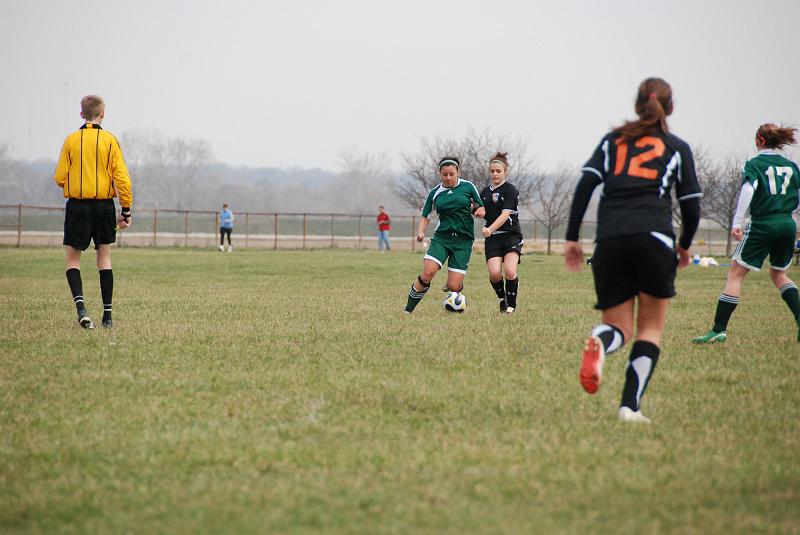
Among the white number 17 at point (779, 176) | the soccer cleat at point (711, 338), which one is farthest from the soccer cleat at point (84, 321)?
the white number 17 at point (779, 176)

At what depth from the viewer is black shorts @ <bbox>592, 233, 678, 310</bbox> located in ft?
15.6

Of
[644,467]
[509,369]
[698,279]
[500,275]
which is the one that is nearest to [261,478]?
[644,467]

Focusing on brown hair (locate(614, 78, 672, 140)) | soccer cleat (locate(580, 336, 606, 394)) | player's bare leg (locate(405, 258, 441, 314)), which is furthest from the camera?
player's bare leg (locate(405, 258, 441, 314))

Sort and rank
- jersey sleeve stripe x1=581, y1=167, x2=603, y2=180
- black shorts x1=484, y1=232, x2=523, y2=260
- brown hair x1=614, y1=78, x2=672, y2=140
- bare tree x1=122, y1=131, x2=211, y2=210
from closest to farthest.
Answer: brown hair x1=614, y1=78, x2=672, y2=140 → jersey sleeve stripe x1=581, y1=167, x2=603, y2=180 → black shorts x1=484, y1=232, x2=523, y2=260 → bare tree x1=122, y1=131, x2=211, y2=210

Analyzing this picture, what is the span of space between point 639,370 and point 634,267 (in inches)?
23.8

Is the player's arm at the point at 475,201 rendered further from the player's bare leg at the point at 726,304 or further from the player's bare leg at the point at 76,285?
the player's bare leg at the point at 76,285

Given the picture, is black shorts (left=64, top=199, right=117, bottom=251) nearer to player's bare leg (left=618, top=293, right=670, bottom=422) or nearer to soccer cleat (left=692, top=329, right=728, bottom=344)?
player's bare leg (left=618, top=293, right=670, bottom=422)

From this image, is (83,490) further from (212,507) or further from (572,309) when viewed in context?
(572,309)

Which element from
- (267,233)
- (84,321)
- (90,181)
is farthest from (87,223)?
(267,233)

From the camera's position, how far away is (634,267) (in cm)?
483

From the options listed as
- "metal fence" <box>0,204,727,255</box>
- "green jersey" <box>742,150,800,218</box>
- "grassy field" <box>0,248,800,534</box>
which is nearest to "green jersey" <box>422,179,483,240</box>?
"grassy field" <box>0,248,800,534</box>

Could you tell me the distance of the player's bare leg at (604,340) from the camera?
4.73 meters

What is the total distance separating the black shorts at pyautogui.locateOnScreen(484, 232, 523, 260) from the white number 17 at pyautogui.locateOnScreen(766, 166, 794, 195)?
3760 mm

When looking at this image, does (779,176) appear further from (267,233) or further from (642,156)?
(267,233)
